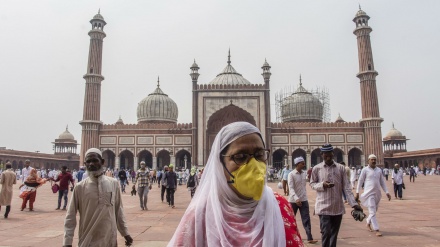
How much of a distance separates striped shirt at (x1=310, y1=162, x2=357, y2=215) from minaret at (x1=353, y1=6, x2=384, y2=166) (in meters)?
26.7

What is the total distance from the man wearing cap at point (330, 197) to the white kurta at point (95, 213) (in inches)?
82.2

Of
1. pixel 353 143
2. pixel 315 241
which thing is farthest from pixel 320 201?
pixel 353 143

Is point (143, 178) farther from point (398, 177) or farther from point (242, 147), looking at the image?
point (242, 147)

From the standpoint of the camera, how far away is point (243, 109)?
2973cm

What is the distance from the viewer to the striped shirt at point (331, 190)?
13.1ft

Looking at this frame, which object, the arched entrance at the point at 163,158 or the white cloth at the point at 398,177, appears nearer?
the white cloth at the point at 398,177

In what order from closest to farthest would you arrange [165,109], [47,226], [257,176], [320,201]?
[257,176] < [320,201] < [47,226] < [165,109]

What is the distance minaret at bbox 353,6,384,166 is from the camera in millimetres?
29222

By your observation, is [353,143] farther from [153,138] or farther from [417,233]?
[417,233]

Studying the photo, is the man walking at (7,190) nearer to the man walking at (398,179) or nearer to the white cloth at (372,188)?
the white cloth at (372,188)

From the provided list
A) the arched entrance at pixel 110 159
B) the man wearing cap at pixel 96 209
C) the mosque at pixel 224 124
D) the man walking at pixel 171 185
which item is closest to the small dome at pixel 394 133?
the mosque at pixel 224 124

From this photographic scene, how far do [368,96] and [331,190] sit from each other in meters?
27.9

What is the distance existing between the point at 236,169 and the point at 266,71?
2979 cm

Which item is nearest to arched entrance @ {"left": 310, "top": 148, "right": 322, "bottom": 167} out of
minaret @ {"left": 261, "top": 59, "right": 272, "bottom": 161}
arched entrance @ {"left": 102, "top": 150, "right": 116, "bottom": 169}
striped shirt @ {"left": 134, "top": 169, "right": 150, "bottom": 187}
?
minaret @ {"left": 261, "top": 59, "right": 272, "bottom": 161}
